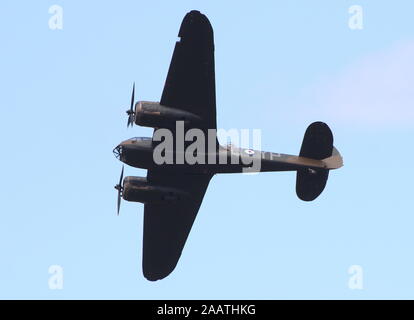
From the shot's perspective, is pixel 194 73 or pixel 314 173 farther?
pixel 314 173

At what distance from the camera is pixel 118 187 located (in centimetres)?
4925

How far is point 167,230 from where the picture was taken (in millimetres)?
51656

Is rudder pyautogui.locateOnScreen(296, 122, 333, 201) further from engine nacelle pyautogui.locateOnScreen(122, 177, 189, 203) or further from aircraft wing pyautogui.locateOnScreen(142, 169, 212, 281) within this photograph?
engine nacelle pyautogui.locateOnScreen(122, 177, 189, 203)

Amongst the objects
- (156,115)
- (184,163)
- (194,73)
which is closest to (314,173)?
(184,163)

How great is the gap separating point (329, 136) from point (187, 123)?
7580 millimetres

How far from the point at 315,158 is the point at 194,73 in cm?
802

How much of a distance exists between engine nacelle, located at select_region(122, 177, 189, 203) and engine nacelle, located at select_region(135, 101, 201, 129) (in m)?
3.52

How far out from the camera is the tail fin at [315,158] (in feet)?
161

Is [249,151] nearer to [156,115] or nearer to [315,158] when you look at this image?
[315,158]

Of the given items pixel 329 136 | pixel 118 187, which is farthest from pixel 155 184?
pixel 329 136

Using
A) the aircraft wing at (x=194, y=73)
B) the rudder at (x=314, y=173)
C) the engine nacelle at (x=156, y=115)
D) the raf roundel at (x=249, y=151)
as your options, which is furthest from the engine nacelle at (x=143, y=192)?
the rudder at (x=314, y=173)

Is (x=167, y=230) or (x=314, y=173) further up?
(x=314, y=173)

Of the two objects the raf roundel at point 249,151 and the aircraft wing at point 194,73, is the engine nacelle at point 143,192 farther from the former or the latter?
the raf roundel at point 249,151
